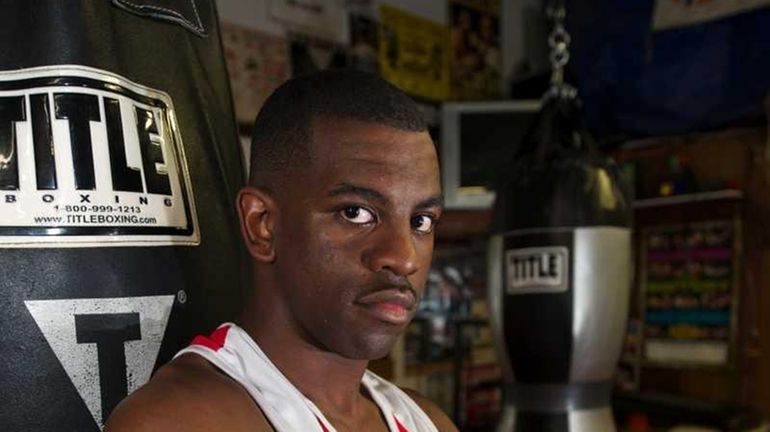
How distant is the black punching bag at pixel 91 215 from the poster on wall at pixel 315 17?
1.30 meters

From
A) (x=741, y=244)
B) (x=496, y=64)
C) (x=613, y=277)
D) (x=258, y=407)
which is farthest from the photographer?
(x=496, y=64)

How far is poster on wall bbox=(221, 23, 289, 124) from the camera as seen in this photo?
1.85 metres

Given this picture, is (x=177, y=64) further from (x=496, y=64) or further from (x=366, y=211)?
(x=496, y=64)

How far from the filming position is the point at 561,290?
48.4 inches

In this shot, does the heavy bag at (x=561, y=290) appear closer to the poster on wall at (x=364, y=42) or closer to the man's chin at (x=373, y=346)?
the man's chin at (x=373, y=346)

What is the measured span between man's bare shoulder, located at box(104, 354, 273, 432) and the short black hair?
17 cm

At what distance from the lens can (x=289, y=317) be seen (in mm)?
621

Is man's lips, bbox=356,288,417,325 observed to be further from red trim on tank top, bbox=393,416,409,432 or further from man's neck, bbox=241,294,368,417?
red trim on tank top, bbox=393,416,409,432

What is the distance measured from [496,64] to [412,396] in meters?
2.01

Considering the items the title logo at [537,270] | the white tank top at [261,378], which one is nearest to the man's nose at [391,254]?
the white tank top at [261,378]

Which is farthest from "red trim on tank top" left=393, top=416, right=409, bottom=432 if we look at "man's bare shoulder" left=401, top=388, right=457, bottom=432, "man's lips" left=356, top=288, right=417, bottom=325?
"man's lips" left=356, top=288, right=417, bottom=325

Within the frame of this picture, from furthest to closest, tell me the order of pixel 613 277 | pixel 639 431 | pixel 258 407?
pixel 639 431
pixel 613 277
pixel 258 407

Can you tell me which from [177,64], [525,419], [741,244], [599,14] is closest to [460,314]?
[741,244]

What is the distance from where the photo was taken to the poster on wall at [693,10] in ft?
6.64
